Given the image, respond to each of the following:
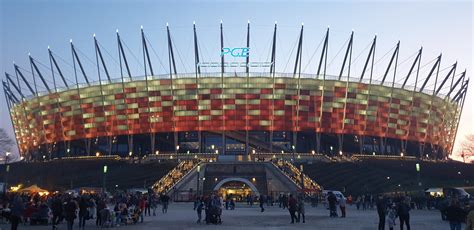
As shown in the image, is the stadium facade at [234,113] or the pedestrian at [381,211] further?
the stadium facade at [234,113]

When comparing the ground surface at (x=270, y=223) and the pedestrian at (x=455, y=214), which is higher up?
the pedestrian at (x=455, y=214)

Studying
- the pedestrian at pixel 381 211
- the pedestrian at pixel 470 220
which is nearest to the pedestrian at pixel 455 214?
the pedestrian at pixel 381 211

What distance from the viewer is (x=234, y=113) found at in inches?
4680

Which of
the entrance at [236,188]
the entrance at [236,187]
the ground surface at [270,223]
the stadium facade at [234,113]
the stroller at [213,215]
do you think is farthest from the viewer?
the stadium facade at [234,113]

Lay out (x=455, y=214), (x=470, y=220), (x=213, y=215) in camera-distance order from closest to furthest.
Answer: (x=470, y=220) → (x=455, y=214) → (x=213, y=215)

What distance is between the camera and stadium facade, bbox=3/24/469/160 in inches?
4636

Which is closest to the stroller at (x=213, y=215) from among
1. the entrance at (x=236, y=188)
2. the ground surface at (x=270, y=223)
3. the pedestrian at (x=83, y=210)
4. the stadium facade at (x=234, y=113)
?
the ground surface at (x=270, y=223)

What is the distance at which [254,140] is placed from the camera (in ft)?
399

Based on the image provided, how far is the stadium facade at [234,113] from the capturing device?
11775 centimetres

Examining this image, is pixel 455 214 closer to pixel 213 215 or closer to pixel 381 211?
pixel 381 211

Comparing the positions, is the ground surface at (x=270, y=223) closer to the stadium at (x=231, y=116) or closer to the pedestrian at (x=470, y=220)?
the pedestrian at (x=470, y=220)

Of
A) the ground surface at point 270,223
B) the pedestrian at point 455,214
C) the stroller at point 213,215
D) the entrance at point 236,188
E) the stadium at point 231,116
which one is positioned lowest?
the ground surface at point 270,223

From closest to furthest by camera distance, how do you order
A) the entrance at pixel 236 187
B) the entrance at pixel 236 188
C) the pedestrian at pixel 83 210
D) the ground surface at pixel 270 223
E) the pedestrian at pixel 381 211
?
the pedestrian at pixel 381 211
the pedestrian at pixel 83 210
the ground surface at pixel 270 223
the entrance at pixel 236 187
the entrance at pixel 236 188

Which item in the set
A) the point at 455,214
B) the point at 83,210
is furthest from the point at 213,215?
the point at 455,214
